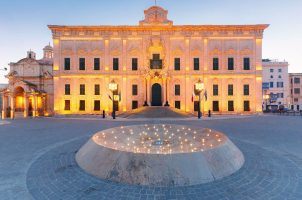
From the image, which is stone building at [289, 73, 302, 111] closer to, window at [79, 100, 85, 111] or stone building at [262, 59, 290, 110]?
stone building at [262, 59, 290, 110]

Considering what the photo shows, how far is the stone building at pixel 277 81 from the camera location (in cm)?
4203

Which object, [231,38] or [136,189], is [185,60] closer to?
[231,38]

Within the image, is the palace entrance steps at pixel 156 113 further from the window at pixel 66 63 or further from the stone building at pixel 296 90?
the stone building at pixel 296 90

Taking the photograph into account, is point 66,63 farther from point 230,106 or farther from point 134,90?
point 230,106

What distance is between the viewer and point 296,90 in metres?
45.7

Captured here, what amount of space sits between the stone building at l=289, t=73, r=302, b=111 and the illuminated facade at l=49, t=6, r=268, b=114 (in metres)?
29.0

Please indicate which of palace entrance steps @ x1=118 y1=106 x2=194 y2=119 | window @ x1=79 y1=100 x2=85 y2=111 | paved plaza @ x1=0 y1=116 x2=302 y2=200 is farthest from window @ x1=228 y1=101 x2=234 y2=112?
window @ x1=79 y1=100 x2=85 y2=111

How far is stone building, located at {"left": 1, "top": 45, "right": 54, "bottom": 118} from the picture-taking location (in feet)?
84.0

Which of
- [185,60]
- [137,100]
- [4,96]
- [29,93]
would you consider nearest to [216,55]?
[185,60]

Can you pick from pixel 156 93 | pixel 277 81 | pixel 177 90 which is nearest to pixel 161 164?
pixel 156 93

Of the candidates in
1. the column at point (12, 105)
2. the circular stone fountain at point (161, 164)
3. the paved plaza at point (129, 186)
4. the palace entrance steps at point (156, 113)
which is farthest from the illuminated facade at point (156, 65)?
the circular stone fountain at point (161, 164)

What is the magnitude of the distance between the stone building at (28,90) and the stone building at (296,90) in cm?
6149

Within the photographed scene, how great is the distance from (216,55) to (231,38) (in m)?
3.75

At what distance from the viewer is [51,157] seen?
5871mm
